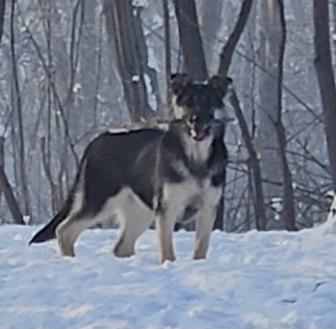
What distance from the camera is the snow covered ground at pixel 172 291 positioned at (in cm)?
723

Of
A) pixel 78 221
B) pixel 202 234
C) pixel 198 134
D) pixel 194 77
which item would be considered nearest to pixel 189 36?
pixel 194 77

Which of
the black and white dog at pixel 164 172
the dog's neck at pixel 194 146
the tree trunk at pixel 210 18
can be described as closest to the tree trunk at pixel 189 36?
the black and white dog at pixel 164 172

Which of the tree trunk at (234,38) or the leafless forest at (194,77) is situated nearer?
the leafless forest at (194,77)

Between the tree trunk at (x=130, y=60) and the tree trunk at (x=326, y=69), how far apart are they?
10.9 ft

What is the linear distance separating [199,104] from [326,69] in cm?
592

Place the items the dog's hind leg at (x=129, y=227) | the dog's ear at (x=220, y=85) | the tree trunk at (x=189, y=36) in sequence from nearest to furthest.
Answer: the dog's ear at (x=220, y=85)
the dog's hind leg at (x=129, y=227)
the tree trunk at (x=189, y=36)

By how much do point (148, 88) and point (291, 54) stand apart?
2560 centimetres

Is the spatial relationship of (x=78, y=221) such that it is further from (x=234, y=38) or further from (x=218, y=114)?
(x=234, y=38)

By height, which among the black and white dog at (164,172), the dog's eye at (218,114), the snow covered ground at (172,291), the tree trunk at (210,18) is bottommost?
the snow covered ground at (172,291)

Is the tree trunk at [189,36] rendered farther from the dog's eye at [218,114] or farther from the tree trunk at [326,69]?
the dog's eye at [218,114]

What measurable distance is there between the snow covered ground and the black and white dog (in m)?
0.34

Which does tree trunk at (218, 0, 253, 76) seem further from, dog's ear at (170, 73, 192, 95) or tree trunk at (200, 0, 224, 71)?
tree trunk at (200, 0, 224, 71)

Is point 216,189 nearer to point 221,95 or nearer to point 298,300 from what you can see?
point 221,95

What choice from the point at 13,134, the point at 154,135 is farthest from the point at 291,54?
the point at 154,135
